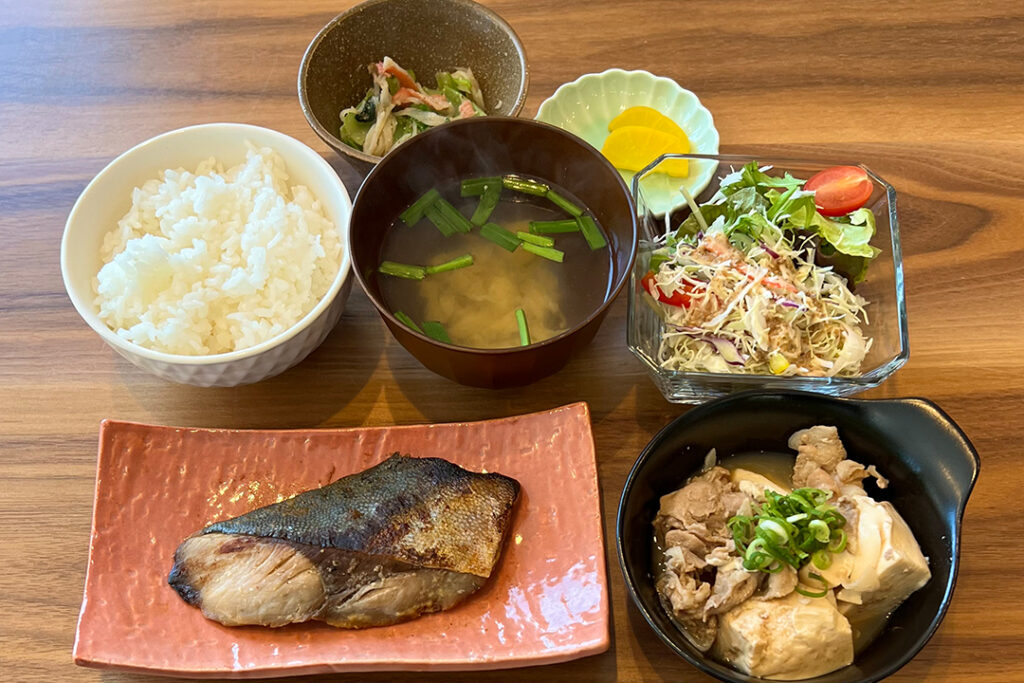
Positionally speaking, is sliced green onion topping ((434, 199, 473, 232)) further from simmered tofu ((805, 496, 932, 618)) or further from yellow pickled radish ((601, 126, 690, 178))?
simmered tofu ((805, 496, 932, 618))

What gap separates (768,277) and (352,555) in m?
1.16

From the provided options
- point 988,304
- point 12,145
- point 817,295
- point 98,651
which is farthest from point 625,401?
point 12,145

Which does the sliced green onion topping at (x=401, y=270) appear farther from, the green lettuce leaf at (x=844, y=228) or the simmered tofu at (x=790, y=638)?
the simmered tofu at (x=790, y=638)

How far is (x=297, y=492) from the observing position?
185 centimetres

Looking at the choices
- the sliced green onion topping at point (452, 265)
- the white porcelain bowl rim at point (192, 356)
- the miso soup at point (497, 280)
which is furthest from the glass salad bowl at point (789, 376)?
→ the white porcelain bowl rim at point (192, 356)

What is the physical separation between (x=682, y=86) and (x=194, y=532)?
6.31 feet

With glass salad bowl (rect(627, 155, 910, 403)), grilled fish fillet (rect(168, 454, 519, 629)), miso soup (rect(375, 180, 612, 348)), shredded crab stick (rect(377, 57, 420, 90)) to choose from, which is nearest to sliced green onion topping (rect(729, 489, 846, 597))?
glass salad bowl (rect(627, 155, 910, 403))

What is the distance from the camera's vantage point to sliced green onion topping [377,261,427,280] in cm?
198

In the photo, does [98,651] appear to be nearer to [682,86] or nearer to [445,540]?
[445,540]

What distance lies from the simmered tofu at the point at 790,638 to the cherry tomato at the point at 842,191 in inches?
37.9

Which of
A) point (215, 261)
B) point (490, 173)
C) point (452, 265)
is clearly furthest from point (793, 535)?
point (215, 261)

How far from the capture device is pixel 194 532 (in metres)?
1.79

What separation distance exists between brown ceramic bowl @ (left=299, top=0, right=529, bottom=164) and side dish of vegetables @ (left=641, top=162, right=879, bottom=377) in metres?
0.60

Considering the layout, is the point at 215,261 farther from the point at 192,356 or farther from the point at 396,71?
the point at 396,71
